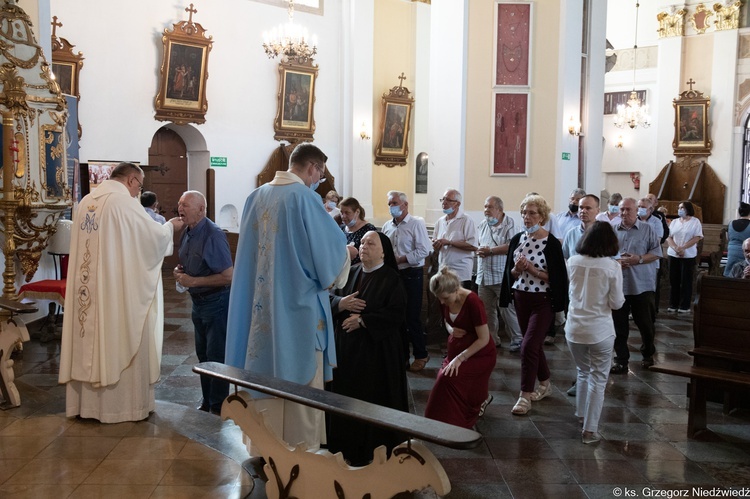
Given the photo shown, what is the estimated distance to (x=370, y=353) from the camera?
4352 mm

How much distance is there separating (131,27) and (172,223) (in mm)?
8356

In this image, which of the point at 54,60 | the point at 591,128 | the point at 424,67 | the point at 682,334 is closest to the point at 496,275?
the point at 682,334

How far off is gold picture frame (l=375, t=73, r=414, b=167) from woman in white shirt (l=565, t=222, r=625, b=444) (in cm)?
1110

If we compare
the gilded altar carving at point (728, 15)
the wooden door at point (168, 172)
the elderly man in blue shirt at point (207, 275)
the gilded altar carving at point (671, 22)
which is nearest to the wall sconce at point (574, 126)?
the wooden door at point (168, 172)

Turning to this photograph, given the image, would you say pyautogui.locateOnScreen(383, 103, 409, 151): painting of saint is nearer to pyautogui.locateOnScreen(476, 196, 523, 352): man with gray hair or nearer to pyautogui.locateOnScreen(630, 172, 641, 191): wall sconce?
pyautogui.locateOnScreen(476, 196, 523, 352): man with gray hair

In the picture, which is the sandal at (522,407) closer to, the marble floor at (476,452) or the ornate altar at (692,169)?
the marble floor at (476,452)

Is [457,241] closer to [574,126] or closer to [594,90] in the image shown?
[574,126]

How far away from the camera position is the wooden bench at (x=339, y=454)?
105 inches

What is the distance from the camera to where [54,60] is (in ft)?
36.8

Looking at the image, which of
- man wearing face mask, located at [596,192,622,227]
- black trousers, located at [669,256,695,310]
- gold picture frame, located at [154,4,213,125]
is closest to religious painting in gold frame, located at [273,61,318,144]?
gold picture frame, located at [154,4,213,125]

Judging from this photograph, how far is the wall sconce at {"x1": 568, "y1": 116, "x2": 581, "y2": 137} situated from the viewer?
11.4 meters

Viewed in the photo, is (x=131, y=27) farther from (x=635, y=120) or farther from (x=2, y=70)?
(x=635, y=120)

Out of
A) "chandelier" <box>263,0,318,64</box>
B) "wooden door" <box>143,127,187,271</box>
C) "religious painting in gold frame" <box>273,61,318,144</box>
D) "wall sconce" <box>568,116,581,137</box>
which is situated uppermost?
"chandelier" <box>263,0,318,64</box>

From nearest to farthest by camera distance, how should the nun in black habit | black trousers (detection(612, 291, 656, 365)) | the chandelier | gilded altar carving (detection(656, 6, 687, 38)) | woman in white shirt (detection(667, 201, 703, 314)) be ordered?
the nun in black habit
black trousers (detection(612, 291, 656, 365))
woman in white shirt (detection(667, 201, 703, 314))
the chandelier
gilded altar carving (detection(656, 6, 687, 38))
